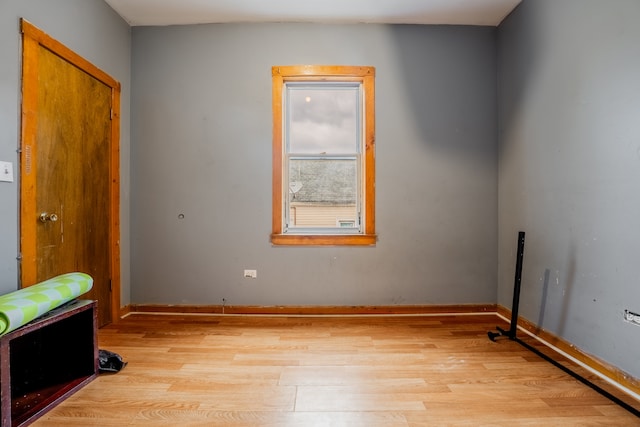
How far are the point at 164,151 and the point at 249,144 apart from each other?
34.6 inches

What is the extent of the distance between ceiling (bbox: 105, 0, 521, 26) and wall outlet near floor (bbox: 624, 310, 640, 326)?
2.74 meters

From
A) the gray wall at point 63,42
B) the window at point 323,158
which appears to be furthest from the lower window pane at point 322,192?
the gray wall at point 63,42

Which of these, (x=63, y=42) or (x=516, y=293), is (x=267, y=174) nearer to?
Result: (x=63, y=42)

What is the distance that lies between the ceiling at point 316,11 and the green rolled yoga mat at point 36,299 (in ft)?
8.39

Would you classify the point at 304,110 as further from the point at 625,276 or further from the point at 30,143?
the point at 625,276

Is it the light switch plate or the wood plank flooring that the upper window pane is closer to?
the wood plank flooring

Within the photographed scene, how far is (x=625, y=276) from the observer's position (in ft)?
6.41

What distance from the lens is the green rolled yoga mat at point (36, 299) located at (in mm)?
1441

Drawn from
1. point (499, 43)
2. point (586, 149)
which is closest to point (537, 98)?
point (586, 149)

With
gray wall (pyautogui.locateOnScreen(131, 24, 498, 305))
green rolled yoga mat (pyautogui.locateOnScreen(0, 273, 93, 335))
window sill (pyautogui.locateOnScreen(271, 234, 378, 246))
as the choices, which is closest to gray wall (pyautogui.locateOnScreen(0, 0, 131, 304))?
gray wall (pyautogui.locateOnScreen(131, 24, 498, 305))

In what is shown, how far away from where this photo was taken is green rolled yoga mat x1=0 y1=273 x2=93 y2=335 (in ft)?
4.73

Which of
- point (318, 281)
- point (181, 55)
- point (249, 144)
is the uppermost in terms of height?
point (181, 55)

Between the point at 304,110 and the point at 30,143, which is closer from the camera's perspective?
the point at 30,143

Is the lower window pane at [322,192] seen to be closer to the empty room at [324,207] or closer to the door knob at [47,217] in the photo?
the empty room at [324,207]
